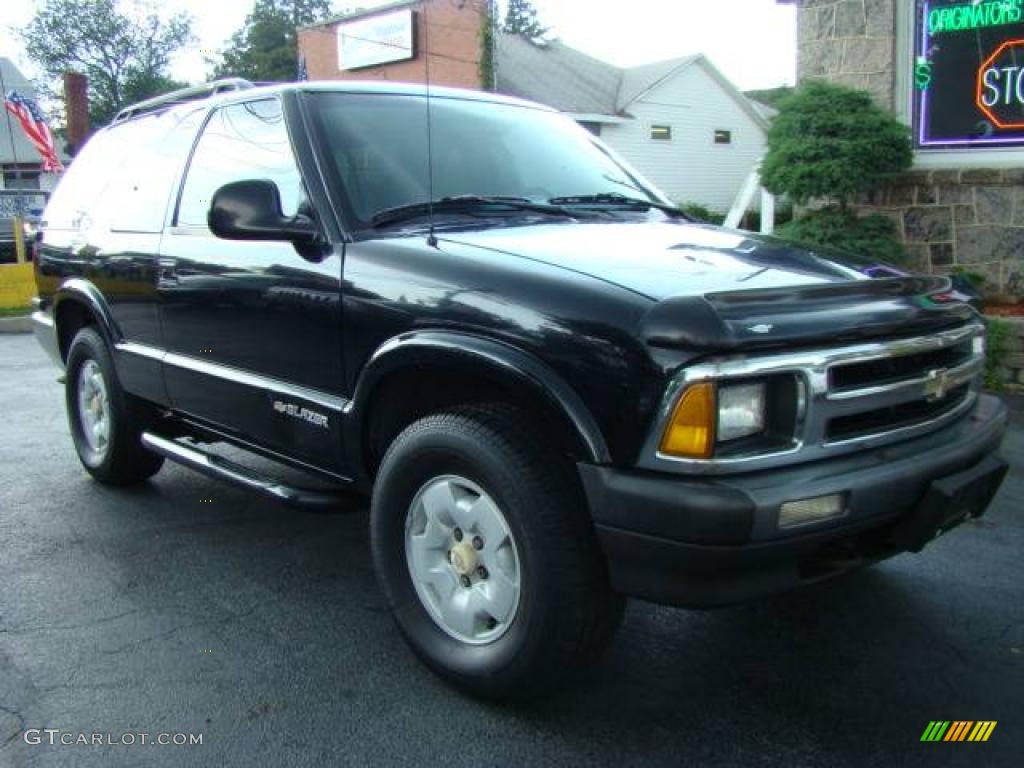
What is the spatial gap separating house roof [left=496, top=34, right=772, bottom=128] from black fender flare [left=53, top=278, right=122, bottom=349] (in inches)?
795

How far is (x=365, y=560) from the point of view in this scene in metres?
4.07

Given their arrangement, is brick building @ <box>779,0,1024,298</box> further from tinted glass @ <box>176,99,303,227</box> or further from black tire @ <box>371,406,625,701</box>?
black tire @ <box>371,406,625,701</box>

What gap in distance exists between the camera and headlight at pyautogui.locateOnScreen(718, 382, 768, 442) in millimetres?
2369

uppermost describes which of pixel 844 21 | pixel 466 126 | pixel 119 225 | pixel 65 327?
pixel 844 21

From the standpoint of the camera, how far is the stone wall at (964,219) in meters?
7.62

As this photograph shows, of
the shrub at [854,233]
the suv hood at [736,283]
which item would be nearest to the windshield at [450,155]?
the suv hood at [736,283]

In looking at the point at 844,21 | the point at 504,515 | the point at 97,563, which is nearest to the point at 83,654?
the point at 97,563

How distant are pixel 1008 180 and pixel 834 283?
19.4 ft

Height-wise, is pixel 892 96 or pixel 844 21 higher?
pixel 844 21

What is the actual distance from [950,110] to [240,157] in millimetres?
6428

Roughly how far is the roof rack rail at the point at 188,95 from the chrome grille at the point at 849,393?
2.88m

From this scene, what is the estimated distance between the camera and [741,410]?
240cm

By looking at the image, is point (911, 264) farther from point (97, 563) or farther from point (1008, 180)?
point (97, 563)

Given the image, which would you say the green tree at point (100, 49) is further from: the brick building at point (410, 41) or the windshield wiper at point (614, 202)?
the windshield wiper at point (614, 202)
